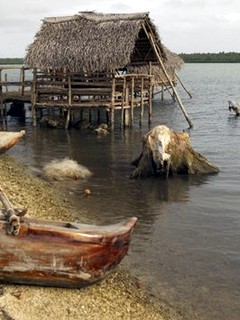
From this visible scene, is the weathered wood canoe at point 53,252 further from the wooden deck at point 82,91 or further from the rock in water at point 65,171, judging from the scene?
the wooden deck at point 82,91

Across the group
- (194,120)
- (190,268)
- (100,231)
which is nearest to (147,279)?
(190,268)

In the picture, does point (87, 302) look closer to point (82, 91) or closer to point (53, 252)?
point (53, 252)

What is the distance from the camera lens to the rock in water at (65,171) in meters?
12.6

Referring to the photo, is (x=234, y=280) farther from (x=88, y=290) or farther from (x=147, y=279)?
(x=88, y=290)

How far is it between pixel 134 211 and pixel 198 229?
5.27 feet

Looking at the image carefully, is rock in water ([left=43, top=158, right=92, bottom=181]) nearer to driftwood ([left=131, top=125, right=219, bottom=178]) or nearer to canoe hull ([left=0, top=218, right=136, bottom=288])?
driftwood ([left=131, top=125, right=219, bottom=178])

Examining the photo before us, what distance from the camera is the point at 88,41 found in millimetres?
20594

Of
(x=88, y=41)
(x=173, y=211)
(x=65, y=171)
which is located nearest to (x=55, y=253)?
(x=173, y=211)

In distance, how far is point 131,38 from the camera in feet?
65.3

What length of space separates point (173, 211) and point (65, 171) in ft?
12.1

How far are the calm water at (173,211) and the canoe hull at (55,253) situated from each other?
109 cm

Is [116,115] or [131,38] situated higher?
[131,38]

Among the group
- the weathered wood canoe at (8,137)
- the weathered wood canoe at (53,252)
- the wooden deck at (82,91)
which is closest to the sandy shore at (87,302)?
the weathered wood canoe at (53,252)

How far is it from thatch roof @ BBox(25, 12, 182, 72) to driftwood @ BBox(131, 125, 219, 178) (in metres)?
7.46
